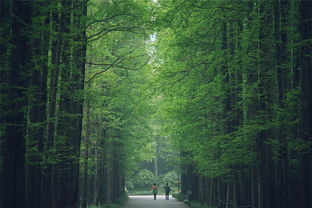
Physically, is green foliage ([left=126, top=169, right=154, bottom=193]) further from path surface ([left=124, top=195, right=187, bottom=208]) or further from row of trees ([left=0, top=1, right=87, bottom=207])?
row of trees ([left=0, top=1, right=87, bottom=207])

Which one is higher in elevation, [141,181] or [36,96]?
[36,96]

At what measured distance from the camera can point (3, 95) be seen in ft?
28.0

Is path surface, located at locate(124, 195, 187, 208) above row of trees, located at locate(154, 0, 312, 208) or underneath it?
underneath

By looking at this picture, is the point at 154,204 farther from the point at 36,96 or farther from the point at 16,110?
the point at 16,110

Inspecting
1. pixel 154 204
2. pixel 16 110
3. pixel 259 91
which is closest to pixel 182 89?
pixel 259 91

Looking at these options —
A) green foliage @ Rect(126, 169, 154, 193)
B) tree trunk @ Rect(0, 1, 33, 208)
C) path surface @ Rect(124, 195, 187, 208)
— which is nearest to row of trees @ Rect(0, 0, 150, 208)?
tree trunk @ Rect(0, 1, 33, 208)

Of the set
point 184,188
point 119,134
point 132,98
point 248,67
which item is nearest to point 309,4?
point 248,67

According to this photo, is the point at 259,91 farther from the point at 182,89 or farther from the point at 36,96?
the point at 36,96

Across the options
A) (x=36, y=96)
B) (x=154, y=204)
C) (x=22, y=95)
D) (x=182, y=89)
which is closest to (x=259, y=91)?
(x=182, y=89)

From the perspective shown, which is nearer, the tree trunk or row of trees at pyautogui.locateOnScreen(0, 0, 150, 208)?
the tree trunk

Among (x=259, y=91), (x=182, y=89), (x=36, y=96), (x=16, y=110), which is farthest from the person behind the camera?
(x=182, y=89)

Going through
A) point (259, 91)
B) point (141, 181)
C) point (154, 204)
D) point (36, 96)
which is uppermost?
point (259, 91)

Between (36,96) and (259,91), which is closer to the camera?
(36,96)

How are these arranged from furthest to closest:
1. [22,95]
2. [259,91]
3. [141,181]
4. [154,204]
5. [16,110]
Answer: [141,181]
[154,204]
[259,91]
[22,95]
[16,110]
